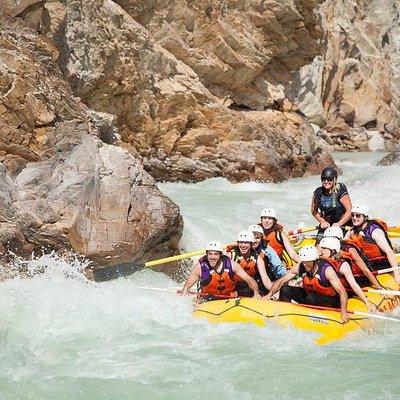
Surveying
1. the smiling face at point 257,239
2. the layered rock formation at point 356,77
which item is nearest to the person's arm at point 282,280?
the smiling face at point 257,239

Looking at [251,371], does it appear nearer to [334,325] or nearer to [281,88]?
[334,325]

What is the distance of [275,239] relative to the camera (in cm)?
841

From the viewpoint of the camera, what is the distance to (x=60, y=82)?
1141 centimetres

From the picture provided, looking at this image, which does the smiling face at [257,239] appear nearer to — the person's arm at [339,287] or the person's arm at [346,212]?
the person's arm at [339,287]

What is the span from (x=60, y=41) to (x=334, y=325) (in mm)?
8461

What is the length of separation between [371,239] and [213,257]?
228cm

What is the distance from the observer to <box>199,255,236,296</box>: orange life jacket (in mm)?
7473

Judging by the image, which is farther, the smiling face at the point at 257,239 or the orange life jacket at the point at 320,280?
the smiling face at the point at 257,239

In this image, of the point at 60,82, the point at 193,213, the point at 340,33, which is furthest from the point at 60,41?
the point at 340,33

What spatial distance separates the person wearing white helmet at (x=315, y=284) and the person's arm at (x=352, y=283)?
0.21 metres

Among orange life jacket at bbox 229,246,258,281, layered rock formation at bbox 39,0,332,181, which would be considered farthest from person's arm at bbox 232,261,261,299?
layered rock formation at bbox 39,0,332,181

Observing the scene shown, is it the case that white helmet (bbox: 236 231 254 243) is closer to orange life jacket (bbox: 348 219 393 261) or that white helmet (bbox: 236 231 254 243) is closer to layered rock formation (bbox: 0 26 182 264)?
orange life jacket (bbox: 348 219 393 261)

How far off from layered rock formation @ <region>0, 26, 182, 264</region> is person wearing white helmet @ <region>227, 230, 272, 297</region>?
6.60 feet

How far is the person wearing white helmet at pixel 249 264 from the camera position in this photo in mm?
7691
